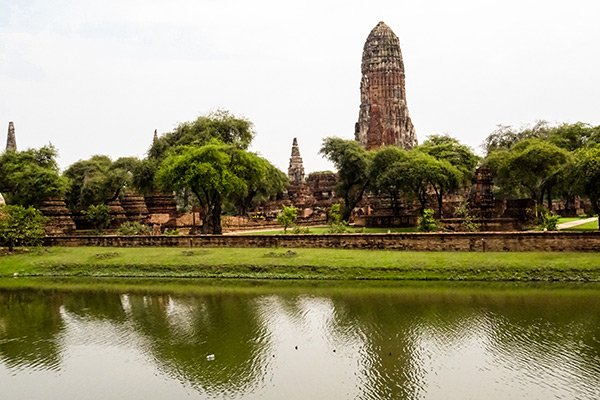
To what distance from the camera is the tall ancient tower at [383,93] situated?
77.7 meters

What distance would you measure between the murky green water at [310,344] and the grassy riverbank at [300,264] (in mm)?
1985

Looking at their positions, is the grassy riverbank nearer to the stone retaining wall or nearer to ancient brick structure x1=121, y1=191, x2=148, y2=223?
the stone retaining wall

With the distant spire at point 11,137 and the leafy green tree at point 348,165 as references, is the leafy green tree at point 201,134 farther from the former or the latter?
the distant spire at point 11,137

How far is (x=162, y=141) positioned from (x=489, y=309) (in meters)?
40.3

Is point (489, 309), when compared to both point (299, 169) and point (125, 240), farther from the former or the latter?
point (299, 169)

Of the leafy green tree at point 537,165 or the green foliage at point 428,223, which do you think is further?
the leafy green tree at point 537,165

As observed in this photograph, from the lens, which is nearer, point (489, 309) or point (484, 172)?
point (489, 309)

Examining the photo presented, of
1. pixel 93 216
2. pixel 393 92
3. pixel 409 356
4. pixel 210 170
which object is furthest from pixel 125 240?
pixel 393 92

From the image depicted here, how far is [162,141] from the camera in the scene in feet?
179

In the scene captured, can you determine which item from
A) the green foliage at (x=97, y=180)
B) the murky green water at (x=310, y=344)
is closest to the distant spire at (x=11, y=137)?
the green foliage at (x=97, y=180)

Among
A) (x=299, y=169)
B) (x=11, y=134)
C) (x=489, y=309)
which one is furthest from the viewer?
(x=299, y=169)

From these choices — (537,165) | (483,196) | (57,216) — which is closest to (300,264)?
(483,196)

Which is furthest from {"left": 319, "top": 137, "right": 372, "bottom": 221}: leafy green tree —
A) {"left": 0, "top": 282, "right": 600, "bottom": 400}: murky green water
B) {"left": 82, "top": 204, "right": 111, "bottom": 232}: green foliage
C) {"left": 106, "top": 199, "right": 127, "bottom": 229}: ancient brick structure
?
{"left": 0, "top": 282, "right": 600, "bottom": 400}: murky green water

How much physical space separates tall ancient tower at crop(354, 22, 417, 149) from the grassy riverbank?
49650 mm
